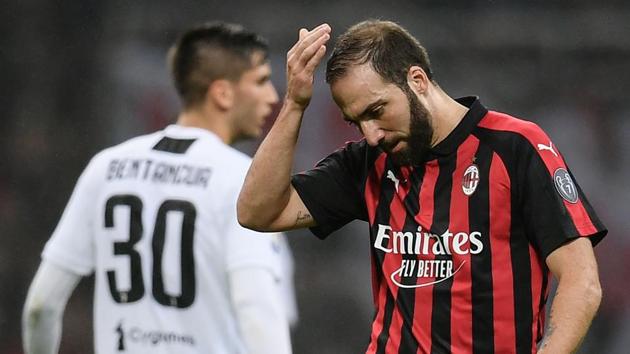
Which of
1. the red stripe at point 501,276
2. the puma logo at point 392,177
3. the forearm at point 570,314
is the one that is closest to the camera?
the forearm at point 570,314

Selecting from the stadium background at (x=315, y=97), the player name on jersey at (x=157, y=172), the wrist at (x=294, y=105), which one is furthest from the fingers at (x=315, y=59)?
the stadium background at (x=315, y=97)

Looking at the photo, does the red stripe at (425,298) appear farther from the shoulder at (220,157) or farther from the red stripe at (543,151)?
the shoulder at (220,157)

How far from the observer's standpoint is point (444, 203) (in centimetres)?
341

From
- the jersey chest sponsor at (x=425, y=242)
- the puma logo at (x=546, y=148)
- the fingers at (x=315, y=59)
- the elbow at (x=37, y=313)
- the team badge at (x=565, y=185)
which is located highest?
the fingers at (x=315, y=59)

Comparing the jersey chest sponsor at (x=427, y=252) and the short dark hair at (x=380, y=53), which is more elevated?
the short dark hair at (x=380, y=53)

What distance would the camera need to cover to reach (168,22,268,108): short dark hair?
5051mm

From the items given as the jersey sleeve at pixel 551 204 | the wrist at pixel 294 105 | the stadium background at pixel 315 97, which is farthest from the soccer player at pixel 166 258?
the stadium background at pixel 315 97

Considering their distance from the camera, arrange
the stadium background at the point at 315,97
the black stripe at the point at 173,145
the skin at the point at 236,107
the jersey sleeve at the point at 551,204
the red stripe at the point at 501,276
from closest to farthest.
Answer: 1. the jersey sleeve at the point at 551,204
2. the red stripe at the point at 501,276
3. the black stripe at the point at 173,145
4. the skin at the point at 236,107
5. the stadium background at the point at 315,97

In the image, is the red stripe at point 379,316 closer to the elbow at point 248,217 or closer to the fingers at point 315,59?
the elbow at point 248,217

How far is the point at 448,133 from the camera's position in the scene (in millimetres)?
3453

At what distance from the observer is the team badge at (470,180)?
336 cm

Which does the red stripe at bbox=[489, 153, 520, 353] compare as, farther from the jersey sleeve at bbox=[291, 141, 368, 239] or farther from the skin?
the skin

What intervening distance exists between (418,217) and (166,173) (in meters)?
1.34

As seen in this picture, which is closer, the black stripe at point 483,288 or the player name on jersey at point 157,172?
the black stripe at point 483,288
